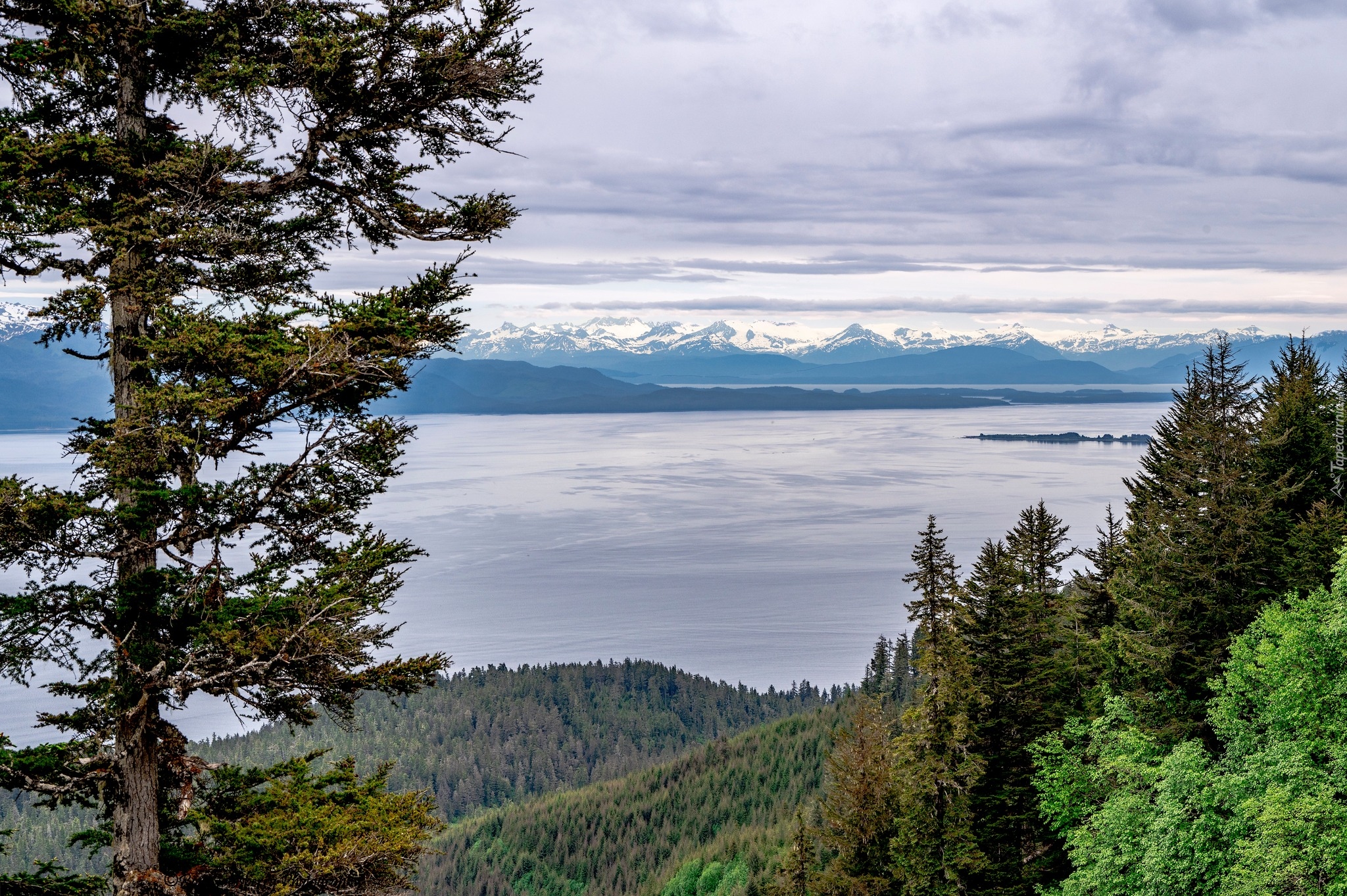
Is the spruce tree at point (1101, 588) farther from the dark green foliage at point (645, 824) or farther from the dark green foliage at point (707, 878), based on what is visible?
the dark green foliage at point (645, 824)

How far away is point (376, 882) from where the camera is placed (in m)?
8.48

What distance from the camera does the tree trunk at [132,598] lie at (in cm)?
826

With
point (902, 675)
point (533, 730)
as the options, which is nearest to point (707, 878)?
point (902, 675)

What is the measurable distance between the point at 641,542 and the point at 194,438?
17224 cm

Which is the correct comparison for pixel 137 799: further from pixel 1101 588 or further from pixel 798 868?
pixel 1101 588

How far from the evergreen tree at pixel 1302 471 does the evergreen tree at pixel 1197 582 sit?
0.53 metres

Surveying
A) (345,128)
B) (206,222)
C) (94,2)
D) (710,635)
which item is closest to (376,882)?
(206,222)

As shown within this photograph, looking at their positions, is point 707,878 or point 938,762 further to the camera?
point 707,878

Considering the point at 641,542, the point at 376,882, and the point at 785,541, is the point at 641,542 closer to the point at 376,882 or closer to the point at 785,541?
the point at 785,541

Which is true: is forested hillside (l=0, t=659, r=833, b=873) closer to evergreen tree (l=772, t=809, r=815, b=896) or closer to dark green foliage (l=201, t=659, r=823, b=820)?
dark green foliage (l=201, t=659, r=823, b=820)

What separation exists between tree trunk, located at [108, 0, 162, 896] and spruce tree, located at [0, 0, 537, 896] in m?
0.02

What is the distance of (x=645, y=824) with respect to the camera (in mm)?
113500

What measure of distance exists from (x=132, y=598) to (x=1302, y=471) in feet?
88.4

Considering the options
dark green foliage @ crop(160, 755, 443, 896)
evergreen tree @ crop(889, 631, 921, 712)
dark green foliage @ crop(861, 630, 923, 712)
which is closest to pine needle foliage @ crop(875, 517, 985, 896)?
dark green foliage @ crop(160, 755, 443, 896)
